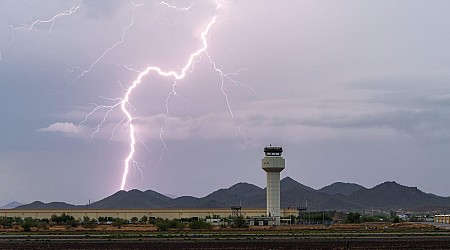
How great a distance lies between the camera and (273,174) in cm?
14750

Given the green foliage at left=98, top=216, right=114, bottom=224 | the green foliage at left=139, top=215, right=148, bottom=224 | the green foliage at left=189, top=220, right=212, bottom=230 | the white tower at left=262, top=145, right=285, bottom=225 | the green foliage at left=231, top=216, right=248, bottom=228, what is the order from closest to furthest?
the green foliage at left=189, top=220, right=212, bottom=230 < the green foliage at left=231, top=216, right=248, bottom=228 < the white tower at left=262, top=145, right=285, bottom=225 < the green foliage at left=139, top=215, right=148, bottom=224 < the green foliage at left=98, top=216, right=114, bottom=224

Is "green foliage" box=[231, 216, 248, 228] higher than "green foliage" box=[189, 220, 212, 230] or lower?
higher

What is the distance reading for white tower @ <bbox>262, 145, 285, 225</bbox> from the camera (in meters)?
146

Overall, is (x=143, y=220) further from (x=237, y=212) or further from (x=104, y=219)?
(x=237, y=212)

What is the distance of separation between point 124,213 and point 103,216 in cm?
480

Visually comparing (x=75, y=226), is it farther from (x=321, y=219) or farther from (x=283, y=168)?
(x=321, y=219)

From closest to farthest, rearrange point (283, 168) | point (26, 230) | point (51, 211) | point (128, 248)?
point (128, 248), point (26, 230), point (283, 168), point (51, 211)

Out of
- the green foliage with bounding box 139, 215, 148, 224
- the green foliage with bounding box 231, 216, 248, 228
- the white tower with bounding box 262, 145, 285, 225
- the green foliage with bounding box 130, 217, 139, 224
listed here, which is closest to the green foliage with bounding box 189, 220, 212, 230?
the green foliage with bounding box 231, 216, 248, 228

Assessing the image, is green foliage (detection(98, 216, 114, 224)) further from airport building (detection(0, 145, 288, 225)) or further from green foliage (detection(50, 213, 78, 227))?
green foliage (detection(50, 213, 78, 227))

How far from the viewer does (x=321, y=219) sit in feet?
557

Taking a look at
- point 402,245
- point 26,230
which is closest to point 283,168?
point 26,230

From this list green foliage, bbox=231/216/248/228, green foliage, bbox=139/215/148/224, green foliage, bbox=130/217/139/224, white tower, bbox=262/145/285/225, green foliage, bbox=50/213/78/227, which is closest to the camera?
green foliage, bbox=231/216/248/228

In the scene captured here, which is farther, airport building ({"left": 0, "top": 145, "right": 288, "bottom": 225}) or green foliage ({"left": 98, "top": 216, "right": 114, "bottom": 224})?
green foliage ({"left": 98, "top": 216, "right": 114, "bottom": 224})

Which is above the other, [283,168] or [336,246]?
[283,168]
